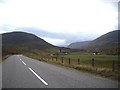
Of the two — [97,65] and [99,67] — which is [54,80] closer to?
[99,67]

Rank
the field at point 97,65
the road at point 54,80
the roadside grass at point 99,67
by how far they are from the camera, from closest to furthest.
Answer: the road at point 54,80
the roadside grass at point 99,67
the field at point 97,65

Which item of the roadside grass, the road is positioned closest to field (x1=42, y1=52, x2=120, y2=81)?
the roadside grass

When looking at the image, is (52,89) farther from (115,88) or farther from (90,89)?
(115,88)

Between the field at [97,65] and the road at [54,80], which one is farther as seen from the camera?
the field at [97,65]

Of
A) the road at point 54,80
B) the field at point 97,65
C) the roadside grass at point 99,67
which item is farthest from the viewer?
the field at point 97,65

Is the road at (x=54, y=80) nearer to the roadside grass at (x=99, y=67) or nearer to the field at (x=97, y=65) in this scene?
the roadside grass at (x=99, y=67)

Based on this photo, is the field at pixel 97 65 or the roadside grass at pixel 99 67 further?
the field at pixel 97 65

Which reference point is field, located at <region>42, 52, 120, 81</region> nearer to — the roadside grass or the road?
the roadside grass

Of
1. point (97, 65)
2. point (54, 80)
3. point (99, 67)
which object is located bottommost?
point (97, 65)

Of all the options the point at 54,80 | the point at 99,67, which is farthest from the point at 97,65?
the point at 54,80

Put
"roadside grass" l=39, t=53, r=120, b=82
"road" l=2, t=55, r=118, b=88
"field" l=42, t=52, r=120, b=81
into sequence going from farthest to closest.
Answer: "field" l=42, t=52, r=120, b=81 → "roadside grass" l=39, t=53, r=120, b=82 → "road" l=2, t=55, r=118, b=88

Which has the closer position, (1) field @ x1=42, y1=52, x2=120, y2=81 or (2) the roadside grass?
(2) the roadside grass

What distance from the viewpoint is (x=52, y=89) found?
34.8ft

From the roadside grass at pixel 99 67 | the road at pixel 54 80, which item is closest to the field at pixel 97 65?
the roadside grass at pixel 99 67
